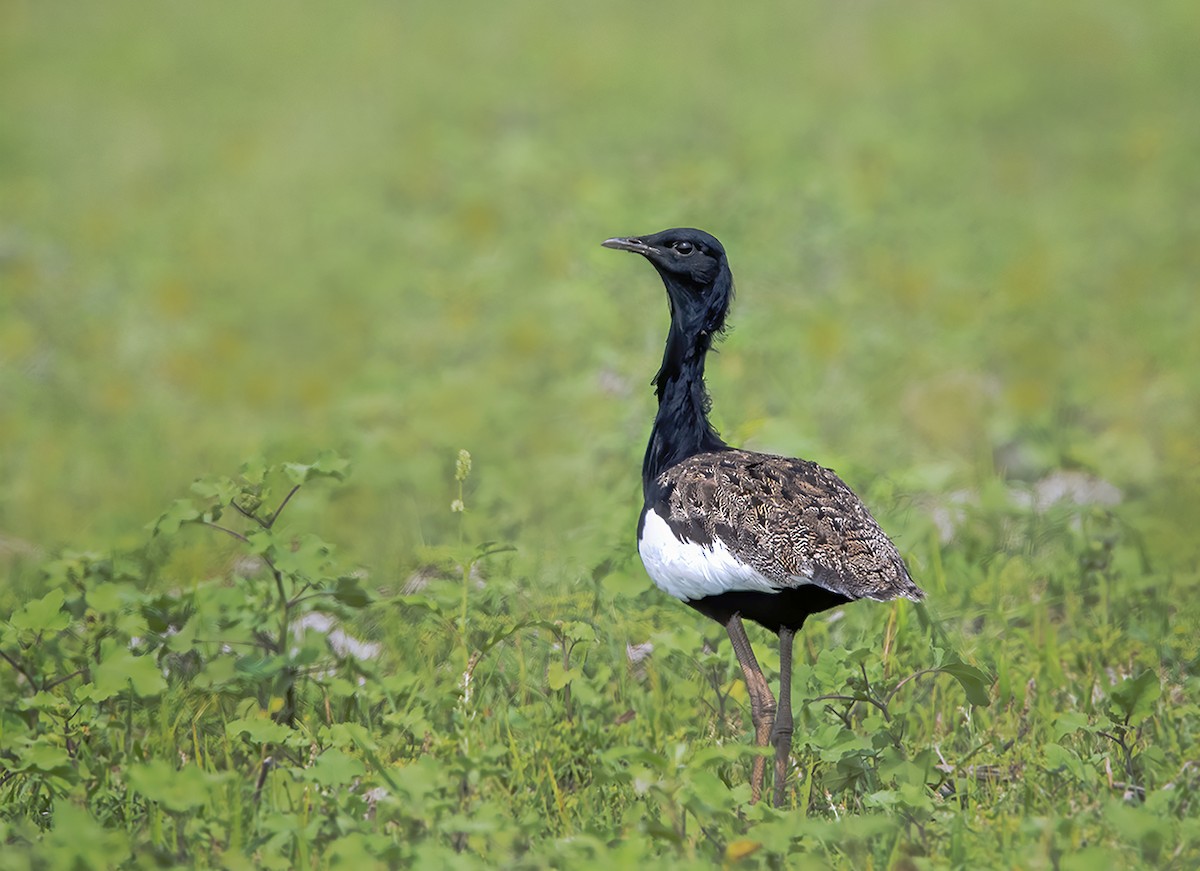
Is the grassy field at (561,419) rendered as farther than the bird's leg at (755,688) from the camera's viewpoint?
No

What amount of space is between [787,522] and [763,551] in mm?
118

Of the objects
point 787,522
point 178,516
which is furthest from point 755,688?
point 178,516

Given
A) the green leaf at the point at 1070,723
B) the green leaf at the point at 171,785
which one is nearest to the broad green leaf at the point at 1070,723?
the green leaf at the point at 1070,723

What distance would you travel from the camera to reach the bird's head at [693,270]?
466cm

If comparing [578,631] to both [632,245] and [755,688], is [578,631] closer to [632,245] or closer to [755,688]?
[755,688]

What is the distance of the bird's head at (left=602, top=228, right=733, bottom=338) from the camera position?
4.66m

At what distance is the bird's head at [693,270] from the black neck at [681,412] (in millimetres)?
47

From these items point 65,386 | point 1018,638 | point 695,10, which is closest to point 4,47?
point 695,10

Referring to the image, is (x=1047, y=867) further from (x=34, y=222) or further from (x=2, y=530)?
(x=34, y=222)

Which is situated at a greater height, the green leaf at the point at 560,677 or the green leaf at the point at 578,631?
the green leaf at the point at 578,631

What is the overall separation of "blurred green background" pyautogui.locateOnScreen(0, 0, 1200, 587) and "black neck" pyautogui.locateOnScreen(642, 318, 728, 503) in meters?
0.59

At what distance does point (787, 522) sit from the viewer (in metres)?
3.99

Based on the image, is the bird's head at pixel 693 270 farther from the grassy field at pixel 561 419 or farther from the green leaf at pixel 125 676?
the green leaf at pixel 125 676

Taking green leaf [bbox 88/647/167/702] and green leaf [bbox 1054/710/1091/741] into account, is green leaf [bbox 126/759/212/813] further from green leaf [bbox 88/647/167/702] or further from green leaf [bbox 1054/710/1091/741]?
green leaf [bbox 1054/710/1091/741]
